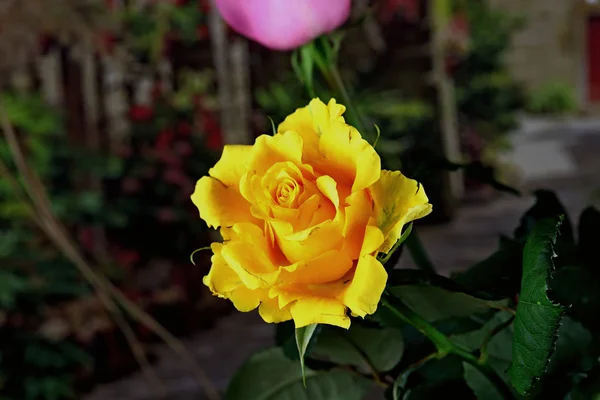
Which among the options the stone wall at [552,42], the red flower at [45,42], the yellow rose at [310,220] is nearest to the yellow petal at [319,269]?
the yellow rose at [310,220]

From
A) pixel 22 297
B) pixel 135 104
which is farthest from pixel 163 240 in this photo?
pixel 22 297

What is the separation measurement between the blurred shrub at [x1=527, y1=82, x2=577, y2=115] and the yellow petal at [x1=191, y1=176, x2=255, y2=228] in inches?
56.7

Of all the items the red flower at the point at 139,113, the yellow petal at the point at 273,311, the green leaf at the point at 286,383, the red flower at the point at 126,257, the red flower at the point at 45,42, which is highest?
the yellow petal at the point at 273,311

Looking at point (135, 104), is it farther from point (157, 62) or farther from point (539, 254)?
point (539, 254)

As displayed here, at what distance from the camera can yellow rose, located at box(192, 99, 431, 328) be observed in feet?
0.47

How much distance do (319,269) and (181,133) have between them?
1.28 meters

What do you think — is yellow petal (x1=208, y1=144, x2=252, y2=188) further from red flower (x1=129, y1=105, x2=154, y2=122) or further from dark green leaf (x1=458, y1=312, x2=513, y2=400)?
red flower (x1=129, y1=105, x2=154, y2=122)

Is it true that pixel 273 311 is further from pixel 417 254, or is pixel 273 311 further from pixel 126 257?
pixel 126 257

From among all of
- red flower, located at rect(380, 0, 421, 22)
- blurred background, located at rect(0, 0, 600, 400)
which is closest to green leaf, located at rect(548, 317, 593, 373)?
blurred background, located at rect(0, 0, 600, 400)

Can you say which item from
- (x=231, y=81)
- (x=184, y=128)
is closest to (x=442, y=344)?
(x=184, y=128)

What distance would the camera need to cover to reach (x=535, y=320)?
142mm

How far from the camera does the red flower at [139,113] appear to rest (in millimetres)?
1381

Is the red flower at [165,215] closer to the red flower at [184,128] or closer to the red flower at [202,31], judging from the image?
the red flower at [184,128]

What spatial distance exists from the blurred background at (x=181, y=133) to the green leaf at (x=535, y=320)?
0.84m
